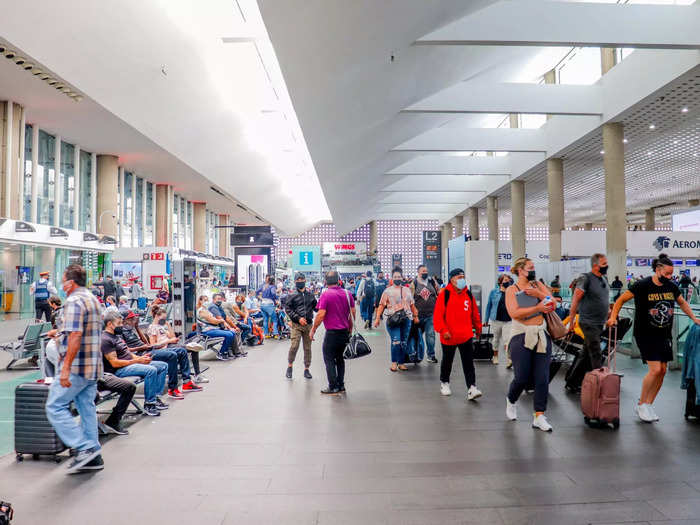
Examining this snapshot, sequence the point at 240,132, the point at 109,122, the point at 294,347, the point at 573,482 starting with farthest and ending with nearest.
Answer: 1. the point at 240,132
2. the point at 109,122
3. the point at 294,347
4. the point at 573,482

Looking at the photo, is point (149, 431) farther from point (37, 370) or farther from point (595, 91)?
point (595, 91)

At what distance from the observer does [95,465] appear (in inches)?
153

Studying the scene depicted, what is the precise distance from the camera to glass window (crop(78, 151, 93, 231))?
22625 millimetres

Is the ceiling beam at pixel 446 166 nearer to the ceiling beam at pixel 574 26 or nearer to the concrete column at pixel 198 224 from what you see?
the ceiling beam at pixel 574 26

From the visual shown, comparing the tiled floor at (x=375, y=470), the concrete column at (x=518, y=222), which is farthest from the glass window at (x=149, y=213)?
the tiled floor at (x=375, y=470)

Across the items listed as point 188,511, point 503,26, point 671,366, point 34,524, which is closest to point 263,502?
point 188,511

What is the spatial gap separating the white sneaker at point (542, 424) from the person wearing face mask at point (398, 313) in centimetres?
325

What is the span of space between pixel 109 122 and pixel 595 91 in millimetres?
15978

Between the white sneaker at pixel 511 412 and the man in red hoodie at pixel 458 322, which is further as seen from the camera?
the man in red hoodie at pixel 458 322

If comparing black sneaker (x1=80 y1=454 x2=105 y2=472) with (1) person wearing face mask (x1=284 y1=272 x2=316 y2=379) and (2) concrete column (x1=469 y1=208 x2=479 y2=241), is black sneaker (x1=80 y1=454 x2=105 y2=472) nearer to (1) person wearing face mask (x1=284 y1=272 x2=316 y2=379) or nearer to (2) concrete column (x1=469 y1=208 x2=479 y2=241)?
(1) person wearing face mask (x1=284 y1=272 x2=316 y2=379)

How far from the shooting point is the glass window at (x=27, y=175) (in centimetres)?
1864

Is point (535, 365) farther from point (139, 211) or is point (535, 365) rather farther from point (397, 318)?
point (139, 211)

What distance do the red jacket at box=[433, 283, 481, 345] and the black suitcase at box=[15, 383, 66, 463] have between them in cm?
398

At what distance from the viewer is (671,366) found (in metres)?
7.89
